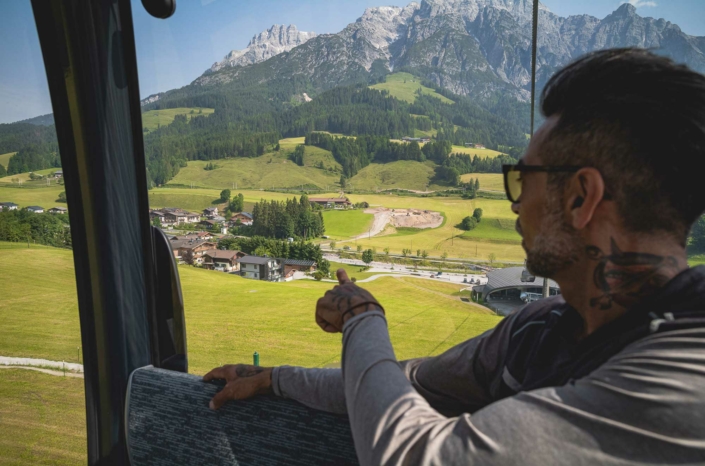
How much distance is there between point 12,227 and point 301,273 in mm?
1057

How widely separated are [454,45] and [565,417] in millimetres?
2416

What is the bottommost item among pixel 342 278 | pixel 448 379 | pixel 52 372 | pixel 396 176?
pixel 52 372

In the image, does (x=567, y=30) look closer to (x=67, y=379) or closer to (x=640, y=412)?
(x=640, y=412)

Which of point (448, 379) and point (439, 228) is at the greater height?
point (439, 228)

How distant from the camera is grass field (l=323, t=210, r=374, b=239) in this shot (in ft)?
6.84

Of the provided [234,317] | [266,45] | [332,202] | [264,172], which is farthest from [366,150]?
[234,317]

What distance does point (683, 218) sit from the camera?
68 cm

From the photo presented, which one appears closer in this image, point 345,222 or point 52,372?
point 52,372

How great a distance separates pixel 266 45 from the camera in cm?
216

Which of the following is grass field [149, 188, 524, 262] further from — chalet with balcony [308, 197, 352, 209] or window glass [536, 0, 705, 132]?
window glass [536, 0, 705, 132]

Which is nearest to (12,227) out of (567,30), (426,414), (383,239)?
(383,239)

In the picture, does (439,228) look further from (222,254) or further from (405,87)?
(405,87)

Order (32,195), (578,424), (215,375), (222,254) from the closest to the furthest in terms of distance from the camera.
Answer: (578,424) → (215,375) → (32,195) → (222,254)

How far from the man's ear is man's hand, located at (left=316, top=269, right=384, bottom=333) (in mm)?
375
